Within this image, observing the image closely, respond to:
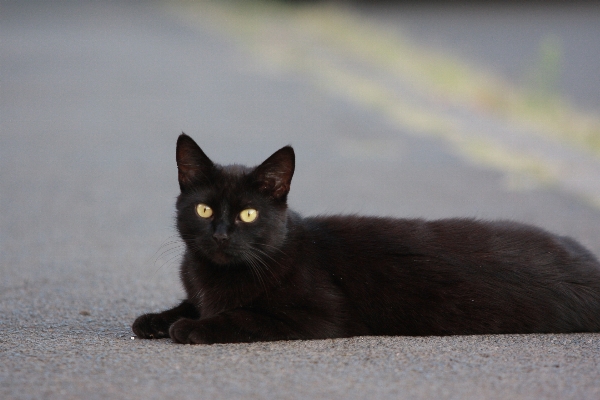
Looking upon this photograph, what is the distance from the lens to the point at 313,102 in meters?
12.4

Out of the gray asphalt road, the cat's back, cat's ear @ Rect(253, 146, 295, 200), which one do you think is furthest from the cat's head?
the gray asphalt road

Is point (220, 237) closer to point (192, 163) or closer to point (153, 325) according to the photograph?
point (192, 163)

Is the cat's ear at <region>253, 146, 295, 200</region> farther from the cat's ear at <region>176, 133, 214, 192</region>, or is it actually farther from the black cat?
the cat's ear at <region>176, 133, 214, 192</region>

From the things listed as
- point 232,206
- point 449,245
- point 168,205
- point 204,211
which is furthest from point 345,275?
point 168,205

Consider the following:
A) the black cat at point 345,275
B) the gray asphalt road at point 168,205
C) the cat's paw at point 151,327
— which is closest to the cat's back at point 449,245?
the black cat at point 345,275

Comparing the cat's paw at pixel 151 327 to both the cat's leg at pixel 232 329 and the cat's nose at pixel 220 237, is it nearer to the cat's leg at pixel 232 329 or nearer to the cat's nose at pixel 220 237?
the cat's leg at pixel 232 329

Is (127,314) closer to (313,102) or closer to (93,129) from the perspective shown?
(93,129)

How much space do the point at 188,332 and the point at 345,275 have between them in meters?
0.84

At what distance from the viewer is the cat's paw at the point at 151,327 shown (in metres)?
4.20

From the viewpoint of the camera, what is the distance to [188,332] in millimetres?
3922

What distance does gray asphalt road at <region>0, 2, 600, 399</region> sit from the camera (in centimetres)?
338

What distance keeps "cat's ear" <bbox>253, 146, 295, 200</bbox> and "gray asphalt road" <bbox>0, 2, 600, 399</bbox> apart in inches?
31.7

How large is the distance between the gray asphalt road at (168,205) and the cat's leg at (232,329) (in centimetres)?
7

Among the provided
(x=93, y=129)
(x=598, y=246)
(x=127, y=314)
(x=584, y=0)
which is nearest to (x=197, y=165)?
(x=127, y=314)
